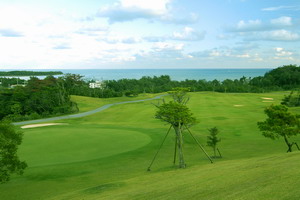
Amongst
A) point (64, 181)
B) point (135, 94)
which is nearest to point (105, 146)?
point (64, 181)

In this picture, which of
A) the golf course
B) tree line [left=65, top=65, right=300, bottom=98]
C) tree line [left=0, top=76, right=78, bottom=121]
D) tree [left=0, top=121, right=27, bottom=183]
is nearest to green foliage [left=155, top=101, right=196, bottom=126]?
the golf course

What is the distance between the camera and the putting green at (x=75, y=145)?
20.0 m

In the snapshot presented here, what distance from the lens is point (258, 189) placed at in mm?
8250

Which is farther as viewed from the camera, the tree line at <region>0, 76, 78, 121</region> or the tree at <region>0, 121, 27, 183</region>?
the tree line at <region>0, 76, 78, 121</region>

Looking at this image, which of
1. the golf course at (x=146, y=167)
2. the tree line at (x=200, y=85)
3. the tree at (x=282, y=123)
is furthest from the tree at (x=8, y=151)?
the tree line at (x=200, y=85)

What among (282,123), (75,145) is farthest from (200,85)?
(282,123)

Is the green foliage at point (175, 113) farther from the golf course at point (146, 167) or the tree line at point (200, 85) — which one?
the tree line at point (200, 85)

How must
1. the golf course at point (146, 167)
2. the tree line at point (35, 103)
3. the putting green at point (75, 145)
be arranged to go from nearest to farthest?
1. the golf course at point (146, 167)
2. the putting green at point (75, 145)
3. the tree line at point (35, 103)

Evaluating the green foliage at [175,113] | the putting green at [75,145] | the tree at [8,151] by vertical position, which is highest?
the green foliage at [175,113]

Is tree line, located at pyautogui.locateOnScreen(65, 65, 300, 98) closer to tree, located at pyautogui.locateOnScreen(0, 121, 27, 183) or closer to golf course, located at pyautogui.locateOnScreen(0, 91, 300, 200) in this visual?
golf course, located at pyautogui.locateOnScreen(0, 91, 300, 200)

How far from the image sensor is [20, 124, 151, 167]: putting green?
20000mm

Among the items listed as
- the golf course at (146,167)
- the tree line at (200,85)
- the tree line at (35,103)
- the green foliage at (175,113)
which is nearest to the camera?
the golf course at (146,167)

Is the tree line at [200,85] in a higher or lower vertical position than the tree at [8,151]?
higher

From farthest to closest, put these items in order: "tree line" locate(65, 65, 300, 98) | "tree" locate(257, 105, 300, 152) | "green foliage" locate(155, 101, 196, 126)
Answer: "tree line" locate(65, 65, 300, 98), "tree" locate(257, 105, 300, 152), "green foliage" locate(155, 101, 196, 126)
